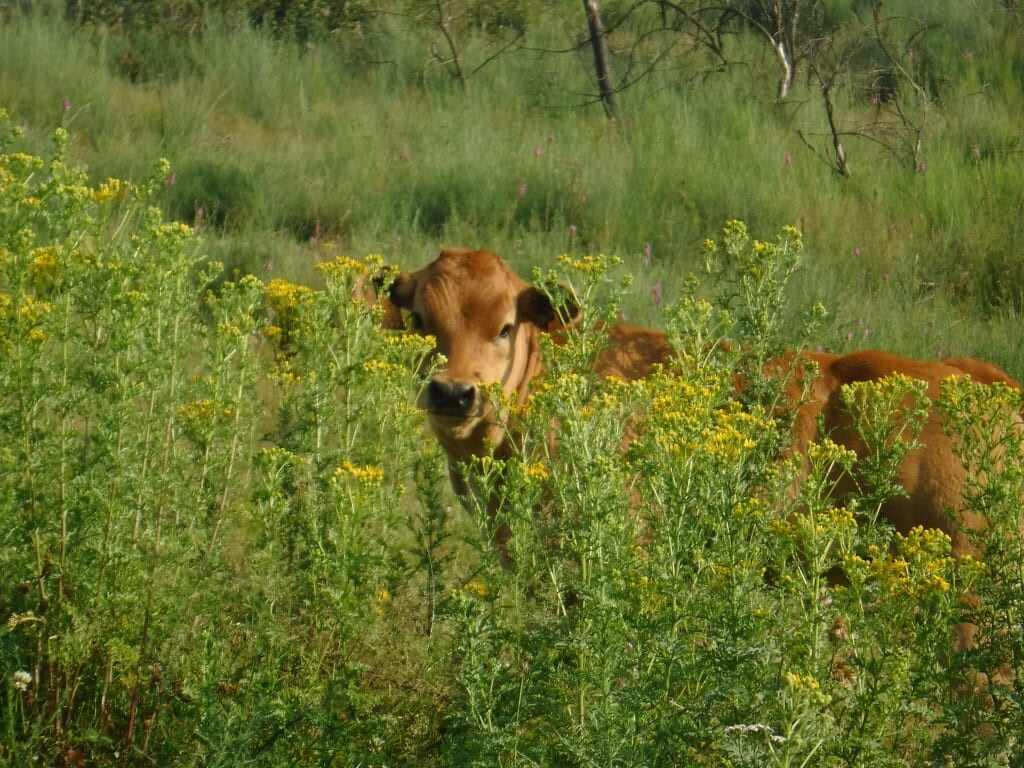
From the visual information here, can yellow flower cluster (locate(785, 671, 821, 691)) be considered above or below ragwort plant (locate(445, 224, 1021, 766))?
above

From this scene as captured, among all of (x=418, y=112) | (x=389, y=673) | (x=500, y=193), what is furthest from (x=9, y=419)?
(x=418, y=112)

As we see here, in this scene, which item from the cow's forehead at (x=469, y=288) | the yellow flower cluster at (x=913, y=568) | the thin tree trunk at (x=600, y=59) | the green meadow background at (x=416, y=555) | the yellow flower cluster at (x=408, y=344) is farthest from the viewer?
the thin tree trunk at (x=600, y=59)

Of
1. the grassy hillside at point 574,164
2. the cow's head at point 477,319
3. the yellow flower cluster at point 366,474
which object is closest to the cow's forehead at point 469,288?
the cow's head at point 477,319

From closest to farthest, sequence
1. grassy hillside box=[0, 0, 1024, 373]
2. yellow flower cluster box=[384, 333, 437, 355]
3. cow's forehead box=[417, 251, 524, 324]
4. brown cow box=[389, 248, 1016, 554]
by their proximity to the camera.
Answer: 1. yellow flower cluster box=[384, 333, 437, 355]
2. brown cow box=[389, 248, 1016, 554]
3. cow's forehead box=[417, 251, 524, 324]
4. grassy hillside box=[0, 0, 1024, 373]

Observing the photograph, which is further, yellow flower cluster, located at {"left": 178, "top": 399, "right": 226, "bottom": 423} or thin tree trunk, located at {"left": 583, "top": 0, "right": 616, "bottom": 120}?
thin tree trunk, located at {"left": 583, "top": 0, "right": 616, "bottom": 120}

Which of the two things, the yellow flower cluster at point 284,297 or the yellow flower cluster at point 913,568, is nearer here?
the yellow flower cluster at point 913,568

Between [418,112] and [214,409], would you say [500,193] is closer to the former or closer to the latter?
[418,112]

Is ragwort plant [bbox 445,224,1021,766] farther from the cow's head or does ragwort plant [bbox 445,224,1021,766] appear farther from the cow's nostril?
the cow's head

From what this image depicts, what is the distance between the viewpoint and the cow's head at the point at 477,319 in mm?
5136

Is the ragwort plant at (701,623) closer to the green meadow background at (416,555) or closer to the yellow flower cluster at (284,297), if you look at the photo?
the green meadow background at (416,555)

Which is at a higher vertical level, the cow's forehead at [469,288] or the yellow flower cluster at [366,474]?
the yellow flower cluster at [366,474]

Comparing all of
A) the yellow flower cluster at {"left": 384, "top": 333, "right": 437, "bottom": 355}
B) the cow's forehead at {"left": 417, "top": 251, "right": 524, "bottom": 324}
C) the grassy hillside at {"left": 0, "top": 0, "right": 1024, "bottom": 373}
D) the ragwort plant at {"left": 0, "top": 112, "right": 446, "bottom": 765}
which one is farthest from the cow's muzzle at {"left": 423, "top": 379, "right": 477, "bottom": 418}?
the grassy hillside at {"left": 0, "top": 0, "right": 1024, "bottom": 373}

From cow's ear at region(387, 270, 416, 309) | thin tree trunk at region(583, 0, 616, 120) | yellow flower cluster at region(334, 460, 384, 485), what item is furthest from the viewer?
thin tree trunk at region(583, 0, 616, 120)

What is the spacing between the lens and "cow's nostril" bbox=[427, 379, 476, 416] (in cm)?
480
